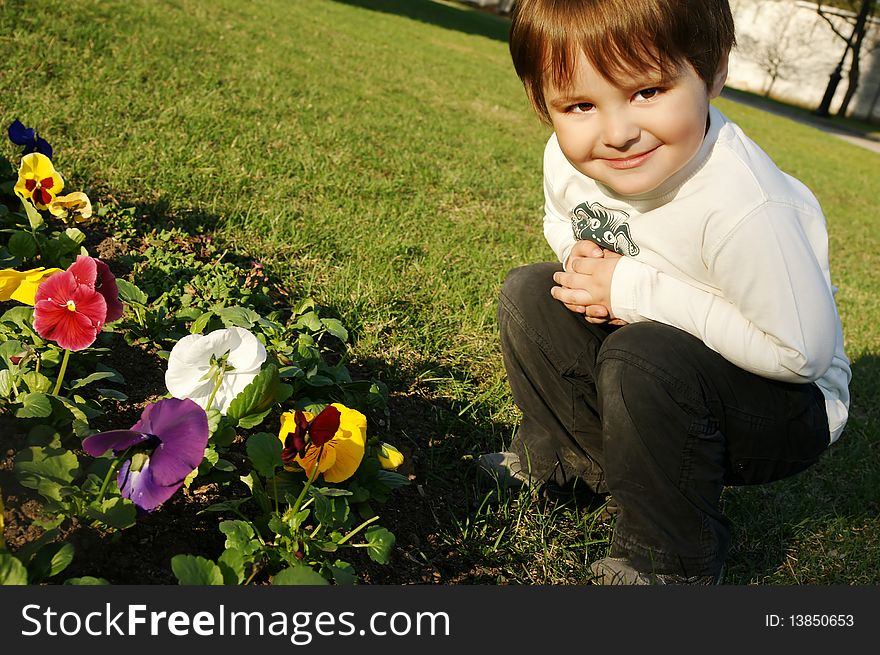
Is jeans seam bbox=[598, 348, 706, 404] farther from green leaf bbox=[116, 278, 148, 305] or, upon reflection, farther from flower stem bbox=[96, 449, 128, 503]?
green leaf bbox=[116, 278, 148, 305]

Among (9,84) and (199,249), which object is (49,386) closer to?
(199,249)

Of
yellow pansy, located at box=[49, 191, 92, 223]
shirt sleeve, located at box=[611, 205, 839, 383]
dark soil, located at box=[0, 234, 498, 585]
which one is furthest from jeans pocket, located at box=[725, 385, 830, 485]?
yellow pansy, located at box=[49, 191, 92, 223]

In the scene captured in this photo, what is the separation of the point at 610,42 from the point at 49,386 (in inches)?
49.0

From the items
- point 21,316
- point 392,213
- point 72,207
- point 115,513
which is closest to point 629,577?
point 115,513

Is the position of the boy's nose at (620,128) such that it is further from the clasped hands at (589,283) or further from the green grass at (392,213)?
the green grass at (392,213)

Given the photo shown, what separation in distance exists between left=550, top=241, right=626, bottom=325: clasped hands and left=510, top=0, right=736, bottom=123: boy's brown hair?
403 mm

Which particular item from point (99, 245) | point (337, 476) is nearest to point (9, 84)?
point (99, 245)

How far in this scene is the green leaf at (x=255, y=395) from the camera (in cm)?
158

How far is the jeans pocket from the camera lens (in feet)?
5.63

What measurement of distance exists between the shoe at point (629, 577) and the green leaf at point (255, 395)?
784 mm

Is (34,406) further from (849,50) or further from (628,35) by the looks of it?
(849,50)

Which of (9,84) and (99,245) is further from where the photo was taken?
(9,84)

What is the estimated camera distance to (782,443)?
1.73 m

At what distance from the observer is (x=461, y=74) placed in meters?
9.67
